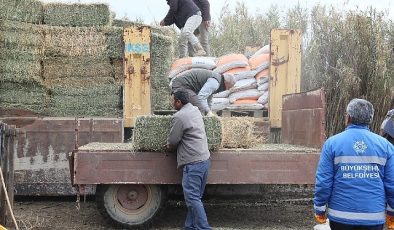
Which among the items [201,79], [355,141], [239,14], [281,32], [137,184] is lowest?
[137,184]

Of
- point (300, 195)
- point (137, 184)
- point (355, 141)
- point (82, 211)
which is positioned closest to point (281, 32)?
point (300, 195)

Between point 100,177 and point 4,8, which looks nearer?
point 100,177

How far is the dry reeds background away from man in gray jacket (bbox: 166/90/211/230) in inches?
207

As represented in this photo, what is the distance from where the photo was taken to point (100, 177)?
299 inches

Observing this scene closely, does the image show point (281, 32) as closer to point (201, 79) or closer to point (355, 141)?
point (201, 79)

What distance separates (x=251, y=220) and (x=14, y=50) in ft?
15.5

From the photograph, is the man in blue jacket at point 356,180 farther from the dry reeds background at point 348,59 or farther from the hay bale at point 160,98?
the dry reeds background at point 348,59

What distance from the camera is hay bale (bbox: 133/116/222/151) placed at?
755 centimetres

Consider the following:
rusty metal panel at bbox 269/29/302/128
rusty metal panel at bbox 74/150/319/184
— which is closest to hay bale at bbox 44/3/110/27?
rusty metal panel at bbox 269/29/302/128

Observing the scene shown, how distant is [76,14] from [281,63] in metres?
3.54

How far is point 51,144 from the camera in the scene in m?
9.29

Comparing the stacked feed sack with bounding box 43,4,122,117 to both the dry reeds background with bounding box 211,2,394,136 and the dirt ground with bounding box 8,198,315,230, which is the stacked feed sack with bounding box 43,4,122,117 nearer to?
the dirt ground with bounding box 8,198,315,230

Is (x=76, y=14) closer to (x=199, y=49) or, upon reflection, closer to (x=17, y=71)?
(x=17, y=71)

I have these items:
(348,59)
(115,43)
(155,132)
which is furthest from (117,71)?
(348,59)
